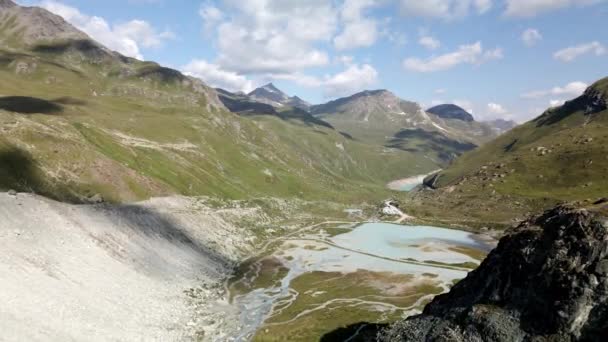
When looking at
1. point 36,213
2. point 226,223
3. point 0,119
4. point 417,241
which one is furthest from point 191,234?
point 417,241

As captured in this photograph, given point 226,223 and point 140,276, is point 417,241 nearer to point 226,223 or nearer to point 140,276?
point 226,223

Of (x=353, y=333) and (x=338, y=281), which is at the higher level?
(x=353, y=333)

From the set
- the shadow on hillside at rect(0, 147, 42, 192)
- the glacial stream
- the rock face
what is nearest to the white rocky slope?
the shadow on hillside at rect(0, 147, 42, 192)

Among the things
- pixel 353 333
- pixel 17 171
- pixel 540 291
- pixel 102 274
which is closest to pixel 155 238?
pixel 102 274

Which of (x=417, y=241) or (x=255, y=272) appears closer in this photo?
(x=255, y=272)

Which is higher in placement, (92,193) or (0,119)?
(0,119)

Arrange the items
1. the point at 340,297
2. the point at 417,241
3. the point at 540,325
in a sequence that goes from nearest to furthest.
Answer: the point at 540,325 → the point at 340,297 → the point at 417,241

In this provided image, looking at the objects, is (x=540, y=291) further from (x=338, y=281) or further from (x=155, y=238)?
(x=155, y=238)
